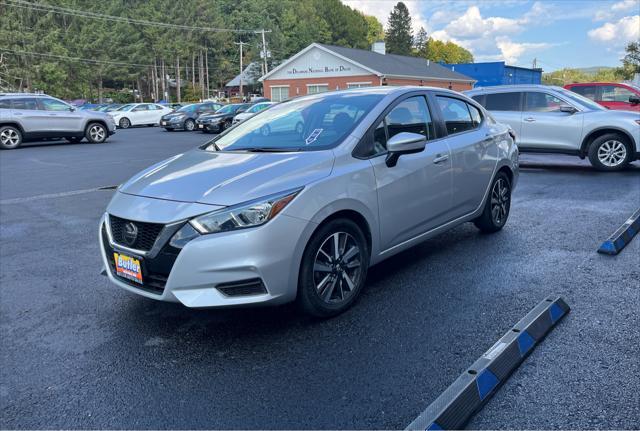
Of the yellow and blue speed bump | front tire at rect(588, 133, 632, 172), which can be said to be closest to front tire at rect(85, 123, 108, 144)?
front tire at rect(588, 133, 632, 172)

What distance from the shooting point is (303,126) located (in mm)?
4324

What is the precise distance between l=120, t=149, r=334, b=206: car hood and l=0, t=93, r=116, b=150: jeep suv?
50.6ft

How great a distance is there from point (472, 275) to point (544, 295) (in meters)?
0.67

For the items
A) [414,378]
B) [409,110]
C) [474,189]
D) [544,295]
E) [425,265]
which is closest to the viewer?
[414,378]

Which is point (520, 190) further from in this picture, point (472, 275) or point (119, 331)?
point (119, 331)

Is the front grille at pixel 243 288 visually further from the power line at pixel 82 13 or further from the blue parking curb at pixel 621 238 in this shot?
the power line at pixel 82 13

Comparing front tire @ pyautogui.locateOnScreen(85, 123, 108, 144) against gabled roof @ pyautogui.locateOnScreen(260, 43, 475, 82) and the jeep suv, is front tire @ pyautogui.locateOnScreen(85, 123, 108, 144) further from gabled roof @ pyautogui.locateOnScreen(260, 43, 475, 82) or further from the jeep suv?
gabled roof @ pyautogui.locateOnScreen(260, 43, 475, 82)

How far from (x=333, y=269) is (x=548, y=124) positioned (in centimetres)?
889

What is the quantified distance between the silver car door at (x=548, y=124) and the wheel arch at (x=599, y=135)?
0.38ft

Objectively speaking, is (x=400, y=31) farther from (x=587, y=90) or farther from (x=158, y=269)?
(x=158, y=269)

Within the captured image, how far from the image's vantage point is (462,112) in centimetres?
531

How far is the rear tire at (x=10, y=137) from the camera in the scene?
1656cm

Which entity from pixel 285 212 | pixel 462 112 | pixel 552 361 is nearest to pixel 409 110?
pixel 462 112

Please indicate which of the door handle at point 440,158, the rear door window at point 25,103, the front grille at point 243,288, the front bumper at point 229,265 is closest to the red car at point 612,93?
the door handle at point 440,158
